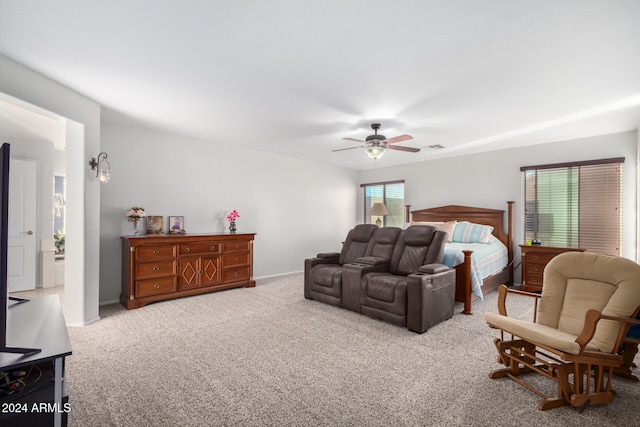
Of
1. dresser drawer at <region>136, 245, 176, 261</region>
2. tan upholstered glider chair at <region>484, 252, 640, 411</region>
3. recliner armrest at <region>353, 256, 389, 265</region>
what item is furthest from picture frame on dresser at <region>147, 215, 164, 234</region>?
tan upholstered glider chair at <region>484, 252, 640, 411</region>

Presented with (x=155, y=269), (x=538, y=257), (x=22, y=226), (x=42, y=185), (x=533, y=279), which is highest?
(x=42, y=185)

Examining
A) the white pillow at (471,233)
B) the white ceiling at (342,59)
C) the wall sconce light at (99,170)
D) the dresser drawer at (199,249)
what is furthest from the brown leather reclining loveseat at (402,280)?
the wall sconce light at (99,170)

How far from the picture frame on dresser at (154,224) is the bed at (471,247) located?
4.16m

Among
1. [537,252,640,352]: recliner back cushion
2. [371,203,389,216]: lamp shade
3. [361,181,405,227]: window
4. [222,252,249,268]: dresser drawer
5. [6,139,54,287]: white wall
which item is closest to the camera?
[537,252,640,352]: recliner back cushion

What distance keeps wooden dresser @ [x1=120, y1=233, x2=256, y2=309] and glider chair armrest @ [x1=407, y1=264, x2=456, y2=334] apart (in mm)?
2966

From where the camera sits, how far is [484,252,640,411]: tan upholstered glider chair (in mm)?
2013

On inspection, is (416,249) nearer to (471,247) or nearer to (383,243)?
(383,243)

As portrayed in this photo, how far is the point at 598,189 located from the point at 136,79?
6402mm

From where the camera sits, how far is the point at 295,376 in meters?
2.41

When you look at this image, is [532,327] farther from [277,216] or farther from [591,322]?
[277,216]

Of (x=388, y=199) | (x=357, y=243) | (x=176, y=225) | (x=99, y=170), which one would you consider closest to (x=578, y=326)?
(x=357, y=243)

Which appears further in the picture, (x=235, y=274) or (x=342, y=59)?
(x=235, y=274)

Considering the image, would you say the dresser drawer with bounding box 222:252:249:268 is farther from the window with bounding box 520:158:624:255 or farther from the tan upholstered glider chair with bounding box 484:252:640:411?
the window with bounding box 520:158:624:255

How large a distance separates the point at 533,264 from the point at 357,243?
2892 millimetres
